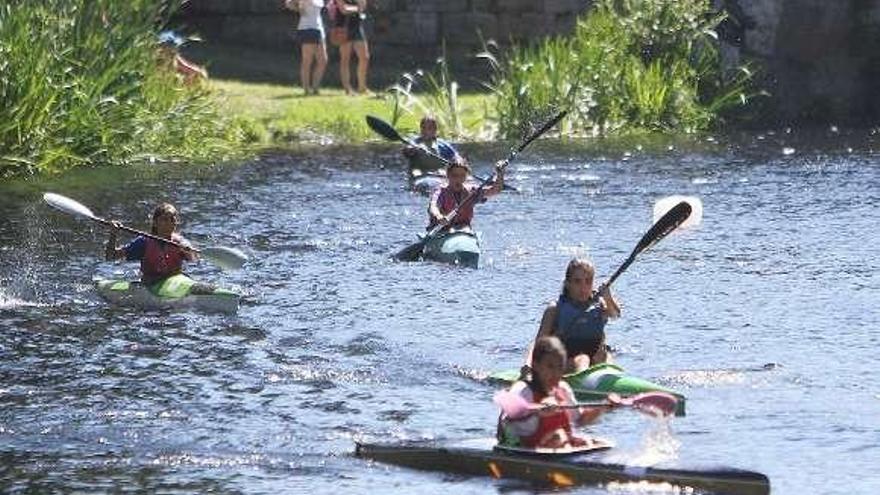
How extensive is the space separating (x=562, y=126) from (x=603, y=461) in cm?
1807

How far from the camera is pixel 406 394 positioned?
15.8 metres

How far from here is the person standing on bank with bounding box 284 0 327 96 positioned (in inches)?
1208

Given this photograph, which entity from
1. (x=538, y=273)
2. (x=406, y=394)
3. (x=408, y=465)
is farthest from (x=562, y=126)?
(x=408, y=465)

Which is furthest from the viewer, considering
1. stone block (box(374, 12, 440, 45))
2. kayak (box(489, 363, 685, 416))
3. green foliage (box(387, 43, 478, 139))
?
stone block (box(374, 12, 440, 45))

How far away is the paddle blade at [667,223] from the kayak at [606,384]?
1.46m

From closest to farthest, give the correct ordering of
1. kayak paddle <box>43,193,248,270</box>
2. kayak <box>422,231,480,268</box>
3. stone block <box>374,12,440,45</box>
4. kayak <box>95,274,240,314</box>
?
kayak <box>95,274,240,314</box>
kayak paddle <box>43,193,248,270</box>
kayak <box>422,231,480,268</box>
stone block <box>374,12,440,45</box>

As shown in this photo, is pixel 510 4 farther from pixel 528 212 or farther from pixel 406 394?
pixel 406 394

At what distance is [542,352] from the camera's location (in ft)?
43.9

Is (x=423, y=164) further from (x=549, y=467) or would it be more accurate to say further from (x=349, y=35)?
(x=549, y=467)

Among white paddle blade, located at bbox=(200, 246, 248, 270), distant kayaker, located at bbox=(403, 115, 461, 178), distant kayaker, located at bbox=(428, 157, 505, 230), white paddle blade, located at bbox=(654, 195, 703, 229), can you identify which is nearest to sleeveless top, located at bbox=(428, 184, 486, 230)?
distant kayaker, located at bbox=(428, 157, 505, 230)

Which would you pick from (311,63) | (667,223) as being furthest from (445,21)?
(667,223)

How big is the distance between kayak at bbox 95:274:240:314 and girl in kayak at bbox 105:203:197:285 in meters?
0.09

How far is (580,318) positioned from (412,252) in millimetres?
5795

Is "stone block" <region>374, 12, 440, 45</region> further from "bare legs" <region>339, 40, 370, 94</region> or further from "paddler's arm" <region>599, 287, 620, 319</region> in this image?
"paddler's arm" <region>599, 287, 620, 319</region>
